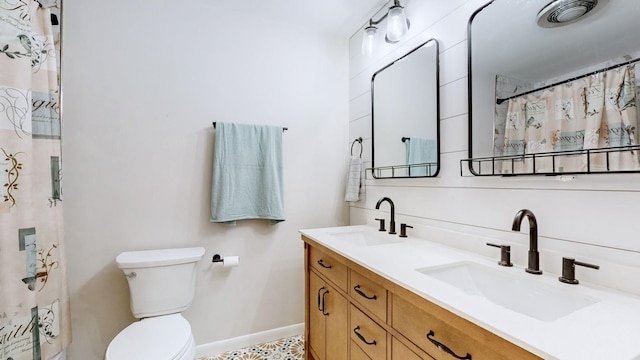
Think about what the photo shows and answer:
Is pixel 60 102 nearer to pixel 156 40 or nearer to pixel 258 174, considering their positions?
pixel 156 40

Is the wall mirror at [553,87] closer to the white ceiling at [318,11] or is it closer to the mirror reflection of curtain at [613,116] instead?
the mirror reflection of curtain at [613,116]

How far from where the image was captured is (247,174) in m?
1.92

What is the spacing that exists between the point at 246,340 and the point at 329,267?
3.37 ft

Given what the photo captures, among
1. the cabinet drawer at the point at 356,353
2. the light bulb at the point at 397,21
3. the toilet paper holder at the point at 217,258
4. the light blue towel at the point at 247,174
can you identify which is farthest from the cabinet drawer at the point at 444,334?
the light bulb at the point at 397,21


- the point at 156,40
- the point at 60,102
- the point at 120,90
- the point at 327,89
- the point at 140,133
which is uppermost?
the point at 156,40

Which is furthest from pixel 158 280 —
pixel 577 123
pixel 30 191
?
pixel 577 123

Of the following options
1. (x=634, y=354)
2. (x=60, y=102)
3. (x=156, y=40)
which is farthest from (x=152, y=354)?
(x=156, y=40)

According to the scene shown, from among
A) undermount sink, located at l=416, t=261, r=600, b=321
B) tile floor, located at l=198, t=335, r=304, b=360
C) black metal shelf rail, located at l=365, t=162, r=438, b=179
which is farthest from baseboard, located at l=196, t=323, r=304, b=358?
undermount sink, located at l=416, t=261, r=600, b=321

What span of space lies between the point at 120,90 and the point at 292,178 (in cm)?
122

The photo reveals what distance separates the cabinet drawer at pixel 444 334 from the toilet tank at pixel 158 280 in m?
1.24

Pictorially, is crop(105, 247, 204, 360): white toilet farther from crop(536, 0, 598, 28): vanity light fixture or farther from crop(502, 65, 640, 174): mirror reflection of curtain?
crop(536, 0, 598, 28): vanity light fixture

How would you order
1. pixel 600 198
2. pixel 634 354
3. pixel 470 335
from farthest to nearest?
pixel 600 198
pixel 470 335
pixel 634 354

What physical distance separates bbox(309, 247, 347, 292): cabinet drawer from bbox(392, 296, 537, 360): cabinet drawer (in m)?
0.39

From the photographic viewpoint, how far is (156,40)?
1.76 m
